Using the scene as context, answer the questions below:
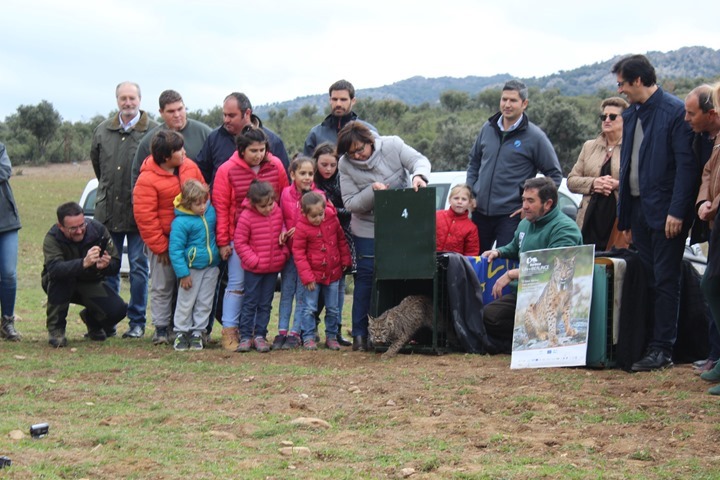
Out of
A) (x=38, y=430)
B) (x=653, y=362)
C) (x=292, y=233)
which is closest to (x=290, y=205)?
(x=292, y=233)

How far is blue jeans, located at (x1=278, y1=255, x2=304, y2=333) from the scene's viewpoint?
9234 mm

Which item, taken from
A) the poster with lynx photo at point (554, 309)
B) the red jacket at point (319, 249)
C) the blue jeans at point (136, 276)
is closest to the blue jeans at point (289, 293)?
the red jacket at point (319, 249)

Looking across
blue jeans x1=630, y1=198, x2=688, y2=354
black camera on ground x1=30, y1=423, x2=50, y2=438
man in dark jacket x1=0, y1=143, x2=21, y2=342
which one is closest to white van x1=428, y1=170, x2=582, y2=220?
blue jeans x1=630, y1=198, x2=688, y2=354

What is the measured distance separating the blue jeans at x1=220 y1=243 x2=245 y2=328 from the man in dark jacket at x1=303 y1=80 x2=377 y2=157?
1277 millimetres

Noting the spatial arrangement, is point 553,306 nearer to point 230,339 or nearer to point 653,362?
point 653,362

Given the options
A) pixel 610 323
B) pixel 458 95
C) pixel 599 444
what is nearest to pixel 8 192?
pixel 610 323

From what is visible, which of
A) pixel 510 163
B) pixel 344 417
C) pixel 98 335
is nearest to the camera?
pixel 344 417

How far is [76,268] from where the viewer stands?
9344mm

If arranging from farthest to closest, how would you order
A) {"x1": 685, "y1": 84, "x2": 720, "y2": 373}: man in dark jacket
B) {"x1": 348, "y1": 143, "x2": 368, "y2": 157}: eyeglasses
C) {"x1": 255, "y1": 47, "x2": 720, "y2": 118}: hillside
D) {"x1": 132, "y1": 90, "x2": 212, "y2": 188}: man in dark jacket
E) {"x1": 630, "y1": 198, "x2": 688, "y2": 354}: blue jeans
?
{"x1": 255, "y1": 47, "x2": 720, "y2": 118}: hillside → {"x1": 132, "y1": 90, "x2": 212, "y2": 188}: man in dark jacket → {"x1": 348, "y1": 143, "x2": 368, "y2": 157}: eyeglasses → {"x1": 630, "y1": 198, "x2": 688, "y2": 354}: blue jeans → {"x1": 685, "y1": 84, "x2": 720, "y2": 373}: man in dark jacket

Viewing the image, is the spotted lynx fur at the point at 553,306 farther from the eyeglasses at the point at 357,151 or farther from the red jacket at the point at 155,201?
the red jacket at the point at 155,201

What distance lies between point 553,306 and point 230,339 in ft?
9.74

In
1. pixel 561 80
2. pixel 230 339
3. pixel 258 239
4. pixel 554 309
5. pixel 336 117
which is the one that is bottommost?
pixel 230 339

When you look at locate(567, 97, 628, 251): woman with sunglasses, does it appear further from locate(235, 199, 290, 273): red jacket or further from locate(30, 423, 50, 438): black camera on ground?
locate(30, 423, 50, 438): black camera on ground

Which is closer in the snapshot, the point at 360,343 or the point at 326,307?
the point at 360,343
